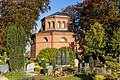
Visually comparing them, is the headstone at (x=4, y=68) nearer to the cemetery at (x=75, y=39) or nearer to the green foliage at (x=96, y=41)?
the cemetery at (x=75, y=39)

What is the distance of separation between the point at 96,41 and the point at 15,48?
14.4 metres

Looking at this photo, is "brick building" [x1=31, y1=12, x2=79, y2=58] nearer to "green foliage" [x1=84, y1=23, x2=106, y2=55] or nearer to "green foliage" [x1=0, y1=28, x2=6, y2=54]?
"green foliage" [x1=84, y1=23, x2=106, y2=55]

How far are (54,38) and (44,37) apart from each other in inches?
86.9

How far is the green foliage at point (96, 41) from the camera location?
39781 mm

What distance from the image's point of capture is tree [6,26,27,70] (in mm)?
29062

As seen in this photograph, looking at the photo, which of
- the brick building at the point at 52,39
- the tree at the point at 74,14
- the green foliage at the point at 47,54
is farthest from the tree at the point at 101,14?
the brick building at the point at 52,39

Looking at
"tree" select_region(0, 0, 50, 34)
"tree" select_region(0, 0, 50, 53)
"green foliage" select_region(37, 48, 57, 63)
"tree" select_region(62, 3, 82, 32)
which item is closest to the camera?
"tree" select_region(0, 0, 50, 53)

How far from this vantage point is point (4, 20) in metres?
41.9

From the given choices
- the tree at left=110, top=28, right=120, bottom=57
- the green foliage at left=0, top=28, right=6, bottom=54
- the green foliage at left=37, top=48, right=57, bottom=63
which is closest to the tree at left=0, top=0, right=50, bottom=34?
the green foliage at left=0, top=28, right=6, bottom=54

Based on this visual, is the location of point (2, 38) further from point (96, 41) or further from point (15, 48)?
point (96, 41)

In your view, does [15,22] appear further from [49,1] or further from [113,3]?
[113,3]

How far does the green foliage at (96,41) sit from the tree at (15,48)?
13.1 m

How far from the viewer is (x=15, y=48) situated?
29141 mm

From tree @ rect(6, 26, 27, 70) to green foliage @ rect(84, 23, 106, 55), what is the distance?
43.1 feet
